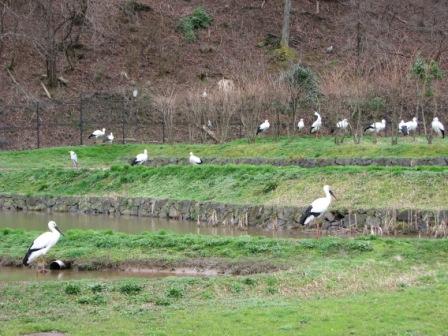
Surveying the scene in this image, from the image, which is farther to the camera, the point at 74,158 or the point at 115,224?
the point at 74,158

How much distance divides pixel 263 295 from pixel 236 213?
1238 centimetres

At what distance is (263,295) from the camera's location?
1395 cm

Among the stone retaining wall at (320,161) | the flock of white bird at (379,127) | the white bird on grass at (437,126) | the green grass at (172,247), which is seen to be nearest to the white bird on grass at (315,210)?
the green grass at (172,247)

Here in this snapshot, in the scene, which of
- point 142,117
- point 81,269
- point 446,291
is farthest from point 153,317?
point 142,117

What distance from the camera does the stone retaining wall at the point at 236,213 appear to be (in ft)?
74.3

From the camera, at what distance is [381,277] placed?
15.0 m

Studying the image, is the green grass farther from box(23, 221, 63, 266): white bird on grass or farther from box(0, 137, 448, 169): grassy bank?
box(0, 137, 448, 169): grassy bank

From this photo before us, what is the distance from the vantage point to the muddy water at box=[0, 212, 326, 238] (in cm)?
2450

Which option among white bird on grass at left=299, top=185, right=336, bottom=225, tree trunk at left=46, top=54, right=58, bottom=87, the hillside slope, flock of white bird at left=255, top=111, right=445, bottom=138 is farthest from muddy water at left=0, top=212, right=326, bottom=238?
tree trunk at left=46, top=54, right=58, bottom=87

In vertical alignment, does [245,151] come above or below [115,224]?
above

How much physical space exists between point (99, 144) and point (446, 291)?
3391cm

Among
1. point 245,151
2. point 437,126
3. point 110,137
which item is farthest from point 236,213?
point 110,137

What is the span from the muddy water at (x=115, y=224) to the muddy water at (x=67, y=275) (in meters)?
6.46

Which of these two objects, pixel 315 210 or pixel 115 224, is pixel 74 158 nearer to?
pixel 115 224
